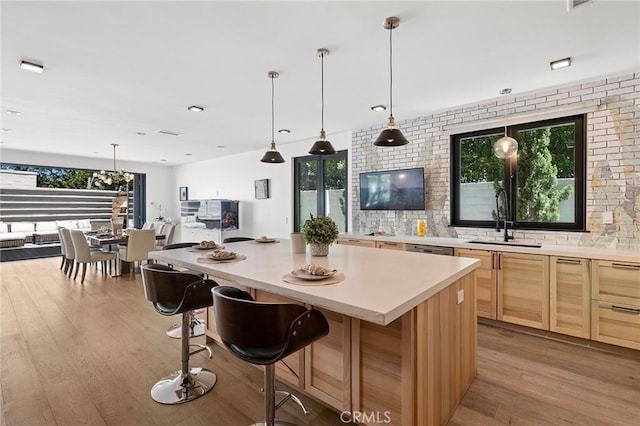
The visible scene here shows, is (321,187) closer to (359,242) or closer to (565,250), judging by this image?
(359,242)

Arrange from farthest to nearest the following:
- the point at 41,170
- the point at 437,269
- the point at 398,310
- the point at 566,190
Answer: the point at 41,170, the point at 566,190, the point at 437,269, the point at 398,310

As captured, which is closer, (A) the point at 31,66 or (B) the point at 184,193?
A: (A) the point at 31,66

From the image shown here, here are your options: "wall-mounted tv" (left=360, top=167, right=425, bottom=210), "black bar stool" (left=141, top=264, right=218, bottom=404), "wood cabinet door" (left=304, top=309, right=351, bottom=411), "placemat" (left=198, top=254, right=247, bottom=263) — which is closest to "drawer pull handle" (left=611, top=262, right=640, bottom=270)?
"wall-mounted tv" (left=360, top=167, right=425, bottom=210)

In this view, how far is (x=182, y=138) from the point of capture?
5844 mm

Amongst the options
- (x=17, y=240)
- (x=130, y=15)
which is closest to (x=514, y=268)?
(x=130, y=15)

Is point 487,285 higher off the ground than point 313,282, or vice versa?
point 313,282

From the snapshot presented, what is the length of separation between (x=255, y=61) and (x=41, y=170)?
363 inches

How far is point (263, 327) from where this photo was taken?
1.38 meters

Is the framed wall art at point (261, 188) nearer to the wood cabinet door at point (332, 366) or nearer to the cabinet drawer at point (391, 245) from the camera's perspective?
the cabinet drawer at point (391, 245)

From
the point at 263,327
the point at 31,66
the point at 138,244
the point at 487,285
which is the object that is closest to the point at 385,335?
the point at 263,327

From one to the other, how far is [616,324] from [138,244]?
251 inches

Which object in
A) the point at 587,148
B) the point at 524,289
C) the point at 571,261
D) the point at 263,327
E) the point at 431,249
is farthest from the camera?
the point at 431,249

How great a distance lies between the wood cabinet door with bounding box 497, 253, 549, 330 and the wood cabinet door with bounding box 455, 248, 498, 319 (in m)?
0.05

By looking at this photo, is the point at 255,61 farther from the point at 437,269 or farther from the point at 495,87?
the point at 495,87
